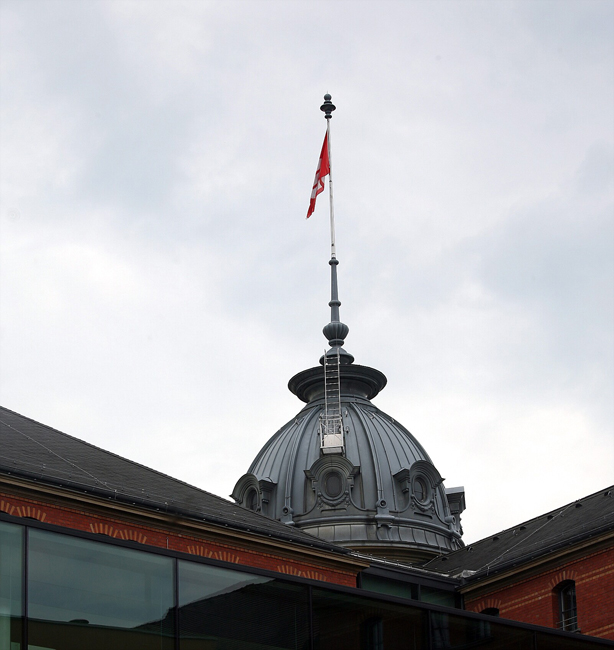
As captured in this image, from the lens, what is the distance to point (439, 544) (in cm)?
5294

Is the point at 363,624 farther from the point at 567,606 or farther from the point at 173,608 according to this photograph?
the point at 567,606

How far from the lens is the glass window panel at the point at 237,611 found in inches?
793

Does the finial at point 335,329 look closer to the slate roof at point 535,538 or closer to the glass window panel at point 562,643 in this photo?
the slate roof at point 535,538

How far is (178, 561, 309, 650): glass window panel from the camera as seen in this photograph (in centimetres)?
2014

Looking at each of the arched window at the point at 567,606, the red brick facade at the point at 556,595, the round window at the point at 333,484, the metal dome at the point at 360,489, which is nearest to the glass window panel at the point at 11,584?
the red brick facade at the point at 556,595

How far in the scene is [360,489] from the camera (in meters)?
53.4

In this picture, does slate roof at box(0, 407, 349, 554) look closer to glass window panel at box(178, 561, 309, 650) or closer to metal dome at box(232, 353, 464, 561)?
glass window panel at box(178, 561, 309, 650)

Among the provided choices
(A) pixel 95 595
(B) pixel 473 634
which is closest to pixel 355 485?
(B) pixel 473 634

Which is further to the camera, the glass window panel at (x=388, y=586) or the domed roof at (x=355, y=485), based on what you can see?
the domed roof at (x=355, y=485)

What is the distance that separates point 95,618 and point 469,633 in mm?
7845

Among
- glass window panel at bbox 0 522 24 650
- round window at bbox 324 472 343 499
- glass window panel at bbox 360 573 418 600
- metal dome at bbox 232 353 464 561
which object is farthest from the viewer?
round window at bbox 324 472 343 499

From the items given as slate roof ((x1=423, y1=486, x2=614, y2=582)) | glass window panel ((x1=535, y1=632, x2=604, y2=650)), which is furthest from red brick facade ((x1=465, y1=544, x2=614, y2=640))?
glass window panel ((x1=535, y1=632, x2=604, y2=650))

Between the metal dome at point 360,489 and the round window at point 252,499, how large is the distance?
4 cm

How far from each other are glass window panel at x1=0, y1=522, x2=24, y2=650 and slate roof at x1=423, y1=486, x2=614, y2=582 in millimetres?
20038
